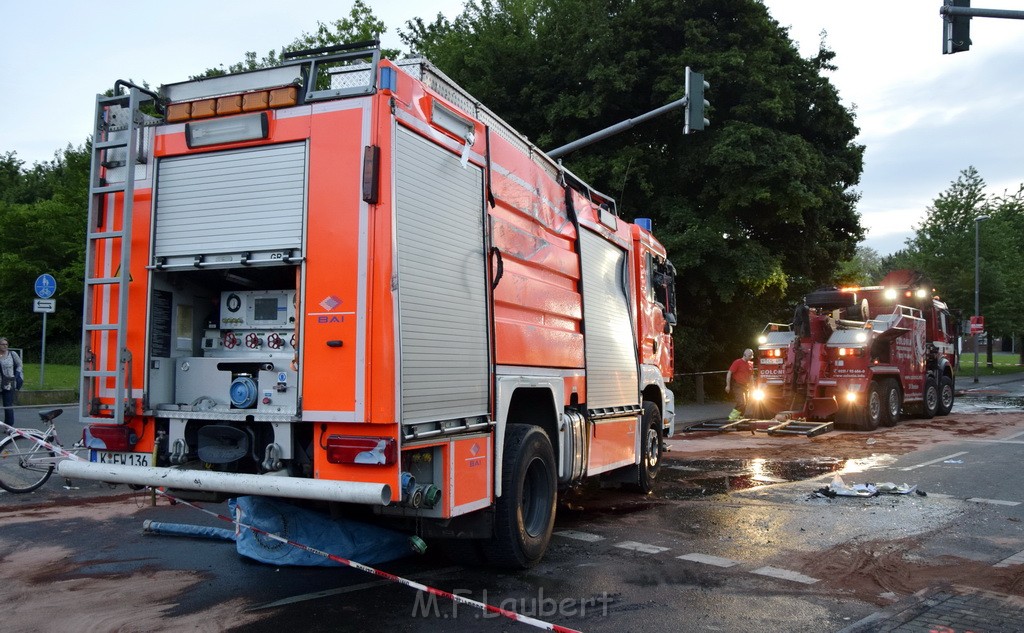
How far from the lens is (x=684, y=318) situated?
23016 mm

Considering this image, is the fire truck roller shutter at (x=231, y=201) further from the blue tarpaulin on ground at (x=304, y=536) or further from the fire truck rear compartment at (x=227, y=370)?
the blue tarpaulin on ground at (x=304, y=536)

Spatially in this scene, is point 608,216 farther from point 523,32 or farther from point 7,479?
point 523,32

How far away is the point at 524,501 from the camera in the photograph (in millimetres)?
6273

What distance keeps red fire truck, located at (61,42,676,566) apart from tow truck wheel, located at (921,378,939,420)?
16.7 meters

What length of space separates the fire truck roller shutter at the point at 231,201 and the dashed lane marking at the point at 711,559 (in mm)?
3827

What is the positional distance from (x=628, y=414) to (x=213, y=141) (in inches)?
201

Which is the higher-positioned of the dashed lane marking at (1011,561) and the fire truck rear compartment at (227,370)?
the fire truck rear compartment at (227,370)

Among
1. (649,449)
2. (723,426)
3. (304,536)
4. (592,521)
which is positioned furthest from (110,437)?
(723,426)

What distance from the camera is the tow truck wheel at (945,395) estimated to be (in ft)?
69.1

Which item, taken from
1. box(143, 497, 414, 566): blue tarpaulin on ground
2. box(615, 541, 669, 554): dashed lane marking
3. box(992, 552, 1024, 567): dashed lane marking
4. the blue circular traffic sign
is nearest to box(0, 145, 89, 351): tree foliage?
the blue circular traffic sign

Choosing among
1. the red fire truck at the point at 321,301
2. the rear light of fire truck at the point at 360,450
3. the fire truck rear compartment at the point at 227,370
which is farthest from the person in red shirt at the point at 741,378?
the rear light of fire truck at the point at 360,450

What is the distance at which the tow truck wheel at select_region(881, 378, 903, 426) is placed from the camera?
1792cm

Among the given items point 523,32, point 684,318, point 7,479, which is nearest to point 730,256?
point 684,318

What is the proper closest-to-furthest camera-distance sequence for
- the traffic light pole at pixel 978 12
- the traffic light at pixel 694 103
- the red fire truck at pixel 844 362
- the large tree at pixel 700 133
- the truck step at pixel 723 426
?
the traffic light pole at pixel 978 12 → the traffic light at pixel 694 103 → the truck step at pixel 723 426 → the red fire truck at pixel 844 362 → the large tree at pixel 700 133
